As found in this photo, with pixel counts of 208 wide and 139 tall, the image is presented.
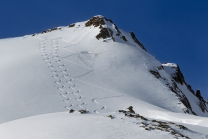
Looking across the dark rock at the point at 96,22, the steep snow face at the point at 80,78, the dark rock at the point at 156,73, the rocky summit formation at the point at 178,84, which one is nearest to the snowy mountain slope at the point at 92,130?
the steep snow face at the point at 80,78

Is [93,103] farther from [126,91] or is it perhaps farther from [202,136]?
[202,136]

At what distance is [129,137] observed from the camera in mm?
5312

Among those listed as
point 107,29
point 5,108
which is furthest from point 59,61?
point 107,29

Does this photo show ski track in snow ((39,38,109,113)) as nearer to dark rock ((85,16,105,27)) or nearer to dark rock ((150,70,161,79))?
dark rock ((150,70,161,79))

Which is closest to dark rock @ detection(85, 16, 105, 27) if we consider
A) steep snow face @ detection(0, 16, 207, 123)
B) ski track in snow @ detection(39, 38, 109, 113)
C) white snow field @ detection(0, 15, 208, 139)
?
steep snow face @ detection(0, 16, 207, 123)

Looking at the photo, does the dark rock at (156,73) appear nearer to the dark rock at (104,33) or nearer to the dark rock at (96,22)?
the dark rock at (104,33)

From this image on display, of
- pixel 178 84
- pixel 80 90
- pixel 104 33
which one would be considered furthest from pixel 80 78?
pixel 178 84

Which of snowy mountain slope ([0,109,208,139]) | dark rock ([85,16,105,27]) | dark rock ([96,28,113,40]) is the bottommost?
snowy mountain slope ([0,109,208,139])

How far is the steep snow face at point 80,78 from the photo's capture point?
45.4ft

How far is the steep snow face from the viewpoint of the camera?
13828 millimetres

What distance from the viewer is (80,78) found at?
60.0ft

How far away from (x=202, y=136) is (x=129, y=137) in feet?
8.60

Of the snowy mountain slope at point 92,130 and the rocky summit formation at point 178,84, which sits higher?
the rocky summit formation at point 178,84

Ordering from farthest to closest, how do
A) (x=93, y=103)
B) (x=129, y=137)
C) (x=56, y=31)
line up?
(x=56, y=31)
(x=93, y=103)
(x=129, y=137)
